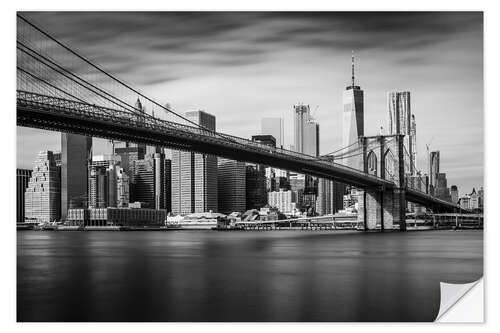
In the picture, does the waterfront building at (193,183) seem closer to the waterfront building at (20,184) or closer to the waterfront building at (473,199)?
the waterfront building at (473,199)

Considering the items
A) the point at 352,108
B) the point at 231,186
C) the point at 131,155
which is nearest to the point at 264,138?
the point at 352,108

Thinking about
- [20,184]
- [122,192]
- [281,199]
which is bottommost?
[281,199]

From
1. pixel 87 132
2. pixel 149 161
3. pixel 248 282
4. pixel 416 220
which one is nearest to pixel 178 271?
pixel 248 282

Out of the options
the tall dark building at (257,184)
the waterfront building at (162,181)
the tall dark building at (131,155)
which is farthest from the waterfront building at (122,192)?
the tall dark building at (131,155)

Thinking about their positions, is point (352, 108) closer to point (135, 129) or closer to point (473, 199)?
point (473, 199)

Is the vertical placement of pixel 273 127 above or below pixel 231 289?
above
